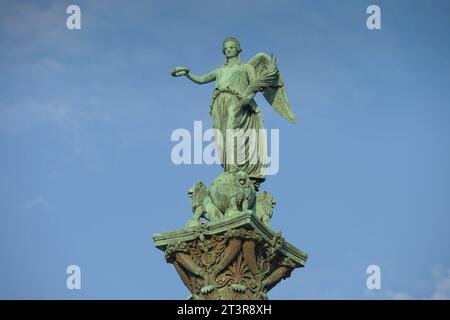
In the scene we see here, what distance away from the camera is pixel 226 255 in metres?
69.4

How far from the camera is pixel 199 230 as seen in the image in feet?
229

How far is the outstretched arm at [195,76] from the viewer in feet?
242

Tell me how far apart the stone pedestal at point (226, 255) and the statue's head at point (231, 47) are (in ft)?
23.3

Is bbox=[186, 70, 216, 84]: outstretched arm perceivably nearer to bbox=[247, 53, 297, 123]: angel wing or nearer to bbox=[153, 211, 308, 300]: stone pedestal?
bbox=[247, 53, 297, 123]: angel wing

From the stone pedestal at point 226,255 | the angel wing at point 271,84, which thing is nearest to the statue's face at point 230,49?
the angel wing at point 271,84

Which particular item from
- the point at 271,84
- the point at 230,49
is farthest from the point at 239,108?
the point at 230,49

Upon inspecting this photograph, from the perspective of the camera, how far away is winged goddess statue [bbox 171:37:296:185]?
72.5 m

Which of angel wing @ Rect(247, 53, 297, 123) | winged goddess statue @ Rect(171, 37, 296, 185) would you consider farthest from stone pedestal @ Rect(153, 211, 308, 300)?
angel wing @ Rect(247, 53, 297, 123)

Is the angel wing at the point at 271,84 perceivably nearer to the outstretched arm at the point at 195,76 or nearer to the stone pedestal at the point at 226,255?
the outstretched arm at the point at 195,76

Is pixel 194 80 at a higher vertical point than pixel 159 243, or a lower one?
higher
